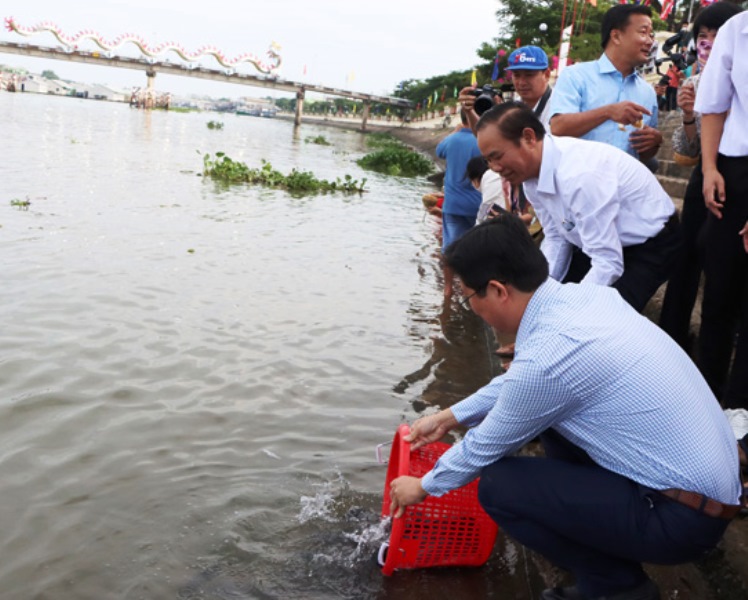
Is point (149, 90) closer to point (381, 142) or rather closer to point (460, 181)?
point (381, 142)

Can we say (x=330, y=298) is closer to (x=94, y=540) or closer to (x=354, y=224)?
(x=94, y=540)

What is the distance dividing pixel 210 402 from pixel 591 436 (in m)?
2.57

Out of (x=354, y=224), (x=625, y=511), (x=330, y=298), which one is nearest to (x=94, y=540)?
(x=625, y=511)

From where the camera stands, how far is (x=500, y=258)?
2.14 m

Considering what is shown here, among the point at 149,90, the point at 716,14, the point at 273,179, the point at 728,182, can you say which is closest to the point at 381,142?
the point at 273,179

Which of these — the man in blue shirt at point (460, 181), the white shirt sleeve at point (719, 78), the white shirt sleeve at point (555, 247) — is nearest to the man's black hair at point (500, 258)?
the white shirt sleeve at point (555, 247)

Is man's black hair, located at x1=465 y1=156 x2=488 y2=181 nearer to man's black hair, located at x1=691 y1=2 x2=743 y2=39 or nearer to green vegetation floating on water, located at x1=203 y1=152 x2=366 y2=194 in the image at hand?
man's black hair, located at x1=691 y1=2 x2=743 y2=39

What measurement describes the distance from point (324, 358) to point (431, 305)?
1.88m

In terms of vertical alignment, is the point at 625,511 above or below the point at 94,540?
above

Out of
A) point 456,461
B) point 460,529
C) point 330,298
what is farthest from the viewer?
point 330,298

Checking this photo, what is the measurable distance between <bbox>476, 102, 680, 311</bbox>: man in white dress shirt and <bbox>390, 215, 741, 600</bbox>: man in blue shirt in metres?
0.79

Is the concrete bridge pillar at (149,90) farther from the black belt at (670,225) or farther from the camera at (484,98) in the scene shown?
the black belt at (670,225)

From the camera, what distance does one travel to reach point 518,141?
2.92 meters

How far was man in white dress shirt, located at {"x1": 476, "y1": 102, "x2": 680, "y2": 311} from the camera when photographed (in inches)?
116
